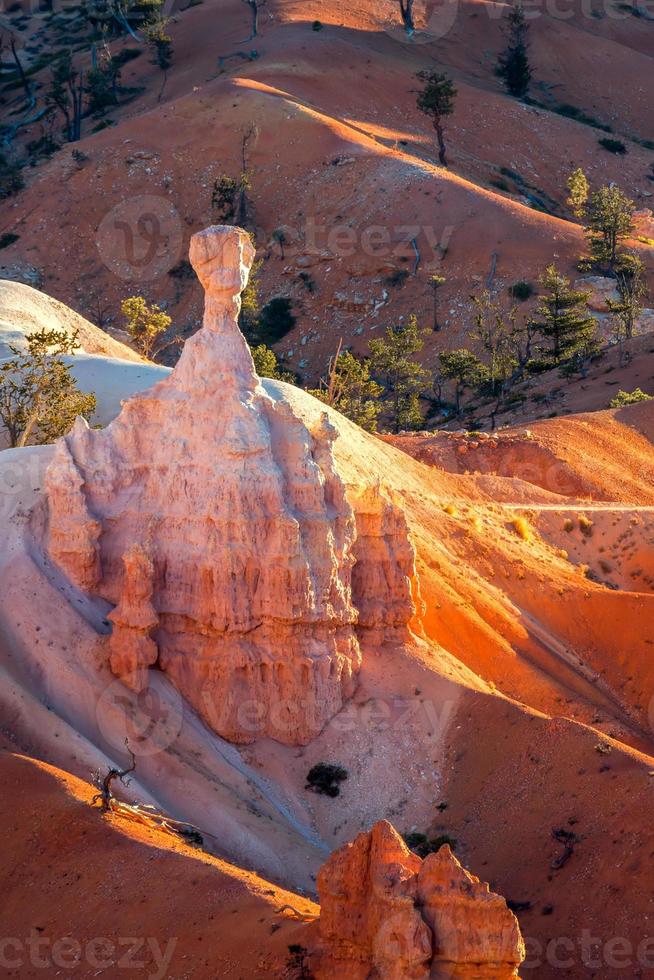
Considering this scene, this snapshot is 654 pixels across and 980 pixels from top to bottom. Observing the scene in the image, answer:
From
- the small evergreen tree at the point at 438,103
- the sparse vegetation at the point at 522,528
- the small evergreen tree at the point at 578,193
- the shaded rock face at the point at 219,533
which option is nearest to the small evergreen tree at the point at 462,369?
the sparse vegetation at the point at 522,528

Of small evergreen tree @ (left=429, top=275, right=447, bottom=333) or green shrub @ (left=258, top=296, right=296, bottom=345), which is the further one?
green shrub @ (left=258, top=296, right=296, bottom=345)

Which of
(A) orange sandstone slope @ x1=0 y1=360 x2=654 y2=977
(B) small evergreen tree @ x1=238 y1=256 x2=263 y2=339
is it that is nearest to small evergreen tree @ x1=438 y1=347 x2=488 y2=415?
(B) small evergreen tree @ x1=238 y1=256 x2=263 y2=339

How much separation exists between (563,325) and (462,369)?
585 centimetres

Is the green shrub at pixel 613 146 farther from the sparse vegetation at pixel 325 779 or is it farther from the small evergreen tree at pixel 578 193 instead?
the sparse vegetation at pixel 325 779

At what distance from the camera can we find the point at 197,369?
29594 mm

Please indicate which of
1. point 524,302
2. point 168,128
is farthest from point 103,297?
point 524,302

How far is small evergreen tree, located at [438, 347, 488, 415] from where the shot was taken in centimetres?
7238

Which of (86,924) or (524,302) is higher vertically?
(86,924)

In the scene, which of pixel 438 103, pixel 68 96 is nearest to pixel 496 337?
pixel 438 103

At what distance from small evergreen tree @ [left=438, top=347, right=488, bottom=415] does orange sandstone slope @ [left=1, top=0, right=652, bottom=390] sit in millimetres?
8549

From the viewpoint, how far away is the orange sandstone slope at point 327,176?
87.9m

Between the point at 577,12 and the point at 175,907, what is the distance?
398 ft

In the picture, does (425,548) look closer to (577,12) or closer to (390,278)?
(390,278)

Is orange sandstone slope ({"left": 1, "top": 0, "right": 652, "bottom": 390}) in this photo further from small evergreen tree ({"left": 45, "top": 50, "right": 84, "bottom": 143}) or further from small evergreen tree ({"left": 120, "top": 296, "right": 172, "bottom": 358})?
small evergreen tree ({"left": 120, "top": 296, "right": 172, "bottom": 358})
